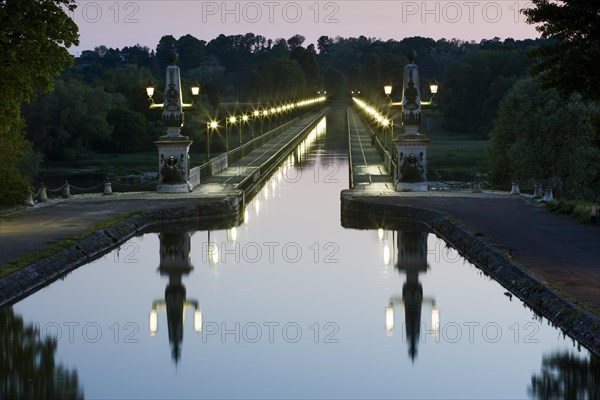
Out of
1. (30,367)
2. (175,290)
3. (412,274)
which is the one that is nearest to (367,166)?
(412,274)

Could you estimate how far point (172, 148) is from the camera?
151 ft

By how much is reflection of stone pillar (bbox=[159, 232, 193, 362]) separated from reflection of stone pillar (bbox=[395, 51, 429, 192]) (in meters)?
11.7

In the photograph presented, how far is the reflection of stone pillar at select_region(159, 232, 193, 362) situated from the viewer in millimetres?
22359

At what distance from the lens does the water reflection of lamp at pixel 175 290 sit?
22.5 m

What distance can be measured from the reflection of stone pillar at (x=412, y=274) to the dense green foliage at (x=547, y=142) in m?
28.3

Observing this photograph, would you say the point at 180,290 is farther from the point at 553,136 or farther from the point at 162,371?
the point at 553,136

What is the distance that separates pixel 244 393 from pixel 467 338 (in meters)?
5.78

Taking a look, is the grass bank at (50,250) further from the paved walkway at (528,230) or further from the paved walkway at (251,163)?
the paved walkway at (251,163)

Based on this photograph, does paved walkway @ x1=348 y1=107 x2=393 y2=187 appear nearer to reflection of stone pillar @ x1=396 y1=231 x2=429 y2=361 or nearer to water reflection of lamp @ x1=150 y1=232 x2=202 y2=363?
reflection of stone pillar @ x1=396 y1=231 x2=429 y2=361

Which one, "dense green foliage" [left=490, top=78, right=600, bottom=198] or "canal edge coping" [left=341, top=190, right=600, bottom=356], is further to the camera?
"dense green foliage" [left=490, top=78, right=600, bottom=198]

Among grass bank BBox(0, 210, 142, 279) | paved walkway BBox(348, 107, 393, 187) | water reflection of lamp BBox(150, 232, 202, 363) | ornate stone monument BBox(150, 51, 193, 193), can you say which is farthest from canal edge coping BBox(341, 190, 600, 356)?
grass bank BBox(0, 210, 142, 279)

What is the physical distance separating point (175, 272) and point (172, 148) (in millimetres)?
16078

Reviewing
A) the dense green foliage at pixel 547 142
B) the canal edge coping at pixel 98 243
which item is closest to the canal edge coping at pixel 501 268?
the canal edge coping at pixel 98 243

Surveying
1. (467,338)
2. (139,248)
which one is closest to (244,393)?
(467,338)
